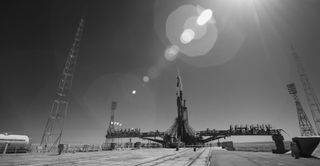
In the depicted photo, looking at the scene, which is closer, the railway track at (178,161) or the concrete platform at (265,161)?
the railway track at (178,161)

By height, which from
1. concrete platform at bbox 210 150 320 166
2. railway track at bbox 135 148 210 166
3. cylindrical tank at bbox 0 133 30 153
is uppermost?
cylindrical tank at bbox 0 133 30 153

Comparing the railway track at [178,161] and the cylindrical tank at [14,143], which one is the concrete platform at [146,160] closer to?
the railway track at [178,161]

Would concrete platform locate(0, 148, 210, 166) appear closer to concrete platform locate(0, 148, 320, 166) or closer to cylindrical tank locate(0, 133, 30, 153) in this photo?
concrete platform locate(0, 148, 320, 166)

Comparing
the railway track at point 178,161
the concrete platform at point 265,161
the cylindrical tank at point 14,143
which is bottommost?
the concrete platform at point 265,161

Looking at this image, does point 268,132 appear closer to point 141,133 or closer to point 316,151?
point 141,133

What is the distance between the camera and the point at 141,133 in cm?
14850

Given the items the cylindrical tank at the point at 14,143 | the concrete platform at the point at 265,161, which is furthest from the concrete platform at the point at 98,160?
the cylindrical tank at the point at 14,143

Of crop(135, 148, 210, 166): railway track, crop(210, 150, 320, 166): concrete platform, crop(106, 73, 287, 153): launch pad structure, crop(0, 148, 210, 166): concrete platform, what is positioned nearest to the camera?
crop(0, 148, 210, 166): concrete platform

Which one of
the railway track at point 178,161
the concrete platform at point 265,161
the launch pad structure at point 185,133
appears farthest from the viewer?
the launch pad structure at point 185,133

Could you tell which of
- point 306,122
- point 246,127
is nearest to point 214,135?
point 246,127

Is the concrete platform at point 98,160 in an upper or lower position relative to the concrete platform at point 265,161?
upper

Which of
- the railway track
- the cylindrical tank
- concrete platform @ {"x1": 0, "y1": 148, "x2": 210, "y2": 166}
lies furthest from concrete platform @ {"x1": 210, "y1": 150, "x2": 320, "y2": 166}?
the cylindrical tank

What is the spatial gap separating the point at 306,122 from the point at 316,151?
99.8 m

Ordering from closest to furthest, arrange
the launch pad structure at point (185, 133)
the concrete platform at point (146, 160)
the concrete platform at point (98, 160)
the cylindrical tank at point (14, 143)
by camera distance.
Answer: the concrete platform at point (98, 160), the concrete platform at point (146, 160), the cylindrical tank at point (14, 143), the launch pad structure at point (185, 133)
